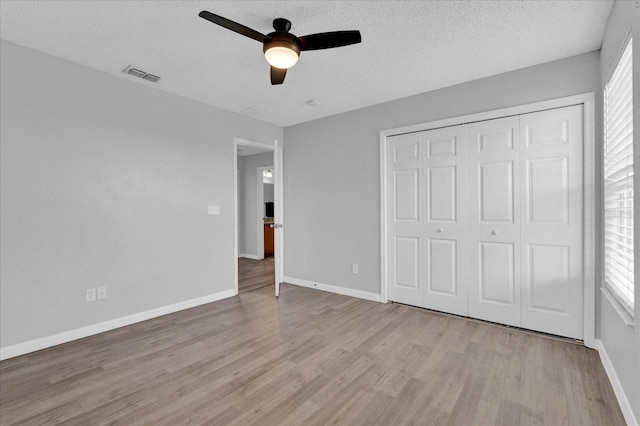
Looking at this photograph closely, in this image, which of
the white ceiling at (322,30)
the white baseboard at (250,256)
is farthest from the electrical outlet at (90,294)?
the white baseboard at (250,256)

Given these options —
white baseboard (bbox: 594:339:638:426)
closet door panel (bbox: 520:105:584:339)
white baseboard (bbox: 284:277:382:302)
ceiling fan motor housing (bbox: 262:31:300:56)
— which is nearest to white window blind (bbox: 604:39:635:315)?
closet door panel (bbox: 520:105:584:339)

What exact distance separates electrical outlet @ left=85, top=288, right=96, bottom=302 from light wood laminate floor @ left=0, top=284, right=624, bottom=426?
0.36 m

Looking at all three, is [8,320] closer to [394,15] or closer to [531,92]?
[394,15]

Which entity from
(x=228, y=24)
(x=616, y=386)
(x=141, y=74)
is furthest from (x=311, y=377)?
(x=141, y=74)

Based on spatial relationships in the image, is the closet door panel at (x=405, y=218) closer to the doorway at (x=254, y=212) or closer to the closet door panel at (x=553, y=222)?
the closet door panel at (x=553, y=222)

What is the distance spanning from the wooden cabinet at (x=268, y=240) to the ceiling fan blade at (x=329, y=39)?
582 centimetres

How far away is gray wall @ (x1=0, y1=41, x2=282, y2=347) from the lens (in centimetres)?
254

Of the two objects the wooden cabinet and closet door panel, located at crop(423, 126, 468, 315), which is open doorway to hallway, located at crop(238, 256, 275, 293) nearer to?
the wooden cabinet

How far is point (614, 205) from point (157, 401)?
3391 mm

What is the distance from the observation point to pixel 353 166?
419 centimetres

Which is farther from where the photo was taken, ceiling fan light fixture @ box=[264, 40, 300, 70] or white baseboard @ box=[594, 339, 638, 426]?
ceiling fan light fixture @ box=[264, 40, 300, 70]

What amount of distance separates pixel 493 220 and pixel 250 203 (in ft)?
18.7

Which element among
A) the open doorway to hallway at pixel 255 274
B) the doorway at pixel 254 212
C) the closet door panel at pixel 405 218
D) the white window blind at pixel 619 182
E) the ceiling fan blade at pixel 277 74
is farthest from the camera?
the doorway at pixel 254 212

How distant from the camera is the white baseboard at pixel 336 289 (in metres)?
3.98
